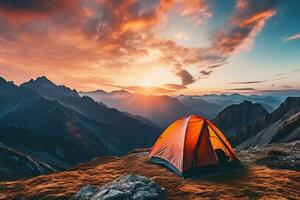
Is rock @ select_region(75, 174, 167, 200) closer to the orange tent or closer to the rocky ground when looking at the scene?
the rocky ground

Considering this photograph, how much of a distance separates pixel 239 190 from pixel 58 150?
19842cm

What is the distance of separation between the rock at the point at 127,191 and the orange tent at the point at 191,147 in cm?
425

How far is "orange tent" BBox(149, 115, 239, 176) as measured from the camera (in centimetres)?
1938

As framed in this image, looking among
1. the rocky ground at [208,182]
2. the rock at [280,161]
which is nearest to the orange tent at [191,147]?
the rocky ground at [208,182]

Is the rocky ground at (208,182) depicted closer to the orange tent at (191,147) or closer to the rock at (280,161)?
the rock at (280,161)

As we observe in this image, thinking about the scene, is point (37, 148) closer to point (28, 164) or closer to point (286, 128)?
point (28, 164)

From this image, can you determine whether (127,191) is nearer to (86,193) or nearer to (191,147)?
(86,193)

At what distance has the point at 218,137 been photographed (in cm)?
2156

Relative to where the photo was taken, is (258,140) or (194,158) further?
(258,140)

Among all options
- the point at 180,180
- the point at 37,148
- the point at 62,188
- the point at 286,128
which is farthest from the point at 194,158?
the point at 37,148

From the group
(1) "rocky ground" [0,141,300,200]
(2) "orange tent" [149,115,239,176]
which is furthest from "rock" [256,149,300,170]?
(2) "orange tent" [149,115,239,176]

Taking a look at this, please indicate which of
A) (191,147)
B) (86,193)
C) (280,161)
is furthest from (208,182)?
(280,161)

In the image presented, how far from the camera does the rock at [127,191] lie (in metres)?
13.8

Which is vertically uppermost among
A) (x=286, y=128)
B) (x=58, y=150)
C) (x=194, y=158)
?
(x=194, y=158)
